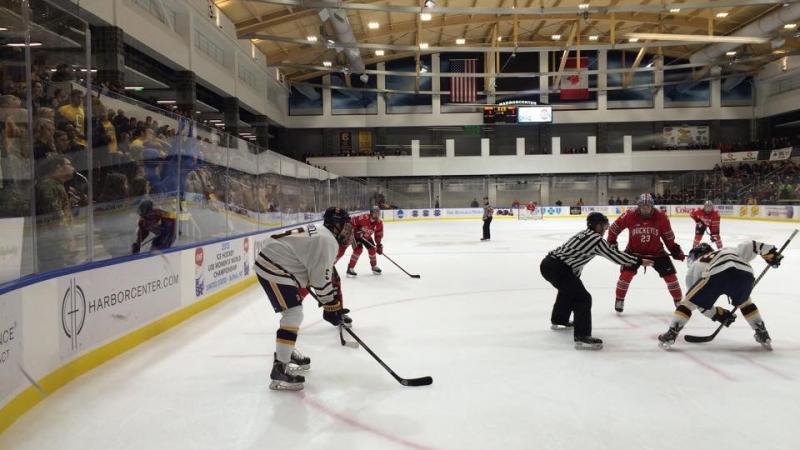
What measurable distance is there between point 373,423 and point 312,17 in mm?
20829

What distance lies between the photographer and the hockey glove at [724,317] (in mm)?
4422

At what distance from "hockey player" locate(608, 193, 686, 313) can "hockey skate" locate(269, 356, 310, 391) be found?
3.50m

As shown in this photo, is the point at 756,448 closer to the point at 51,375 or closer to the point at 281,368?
the point at 281,368

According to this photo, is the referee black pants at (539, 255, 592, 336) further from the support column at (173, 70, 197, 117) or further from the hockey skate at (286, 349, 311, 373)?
the support column at (173, 70, 197, 117)

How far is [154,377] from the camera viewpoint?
372 centimetres

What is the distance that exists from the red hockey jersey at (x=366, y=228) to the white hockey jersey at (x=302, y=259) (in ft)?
14.4

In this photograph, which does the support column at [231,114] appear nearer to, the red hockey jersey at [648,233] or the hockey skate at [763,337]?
the red hockey jersey at [648,233]

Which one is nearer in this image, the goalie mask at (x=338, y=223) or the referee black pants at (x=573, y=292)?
the goalie mask at (x=338, y=223)

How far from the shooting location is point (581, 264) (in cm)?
452

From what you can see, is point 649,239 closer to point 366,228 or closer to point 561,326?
point 561,326

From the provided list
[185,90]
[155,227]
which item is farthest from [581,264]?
[185,90]

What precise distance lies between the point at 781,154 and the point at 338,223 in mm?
30202

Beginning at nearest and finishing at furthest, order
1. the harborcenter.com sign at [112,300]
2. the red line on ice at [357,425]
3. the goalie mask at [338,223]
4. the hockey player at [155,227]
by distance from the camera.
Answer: the red line on ice at [357,425]
the goalie mask at [338,223]
the harborcenter.com sign at [112,300]
the hockey player at [155,227]

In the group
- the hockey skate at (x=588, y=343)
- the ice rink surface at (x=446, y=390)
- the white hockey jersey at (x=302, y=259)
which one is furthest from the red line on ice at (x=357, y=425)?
the hockey skate at (x=588, y=343)
